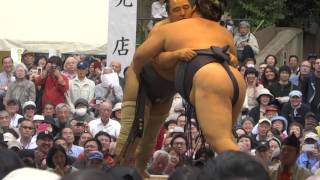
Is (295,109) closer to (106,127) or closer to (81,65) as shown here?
(106,127)

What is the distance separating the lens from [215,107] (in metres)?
5.72

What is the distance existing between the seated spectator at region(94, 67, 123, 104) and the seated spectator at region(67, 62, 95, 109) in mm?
108

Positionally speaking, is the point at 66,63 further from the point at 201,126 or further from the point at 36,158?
the point at 201,126

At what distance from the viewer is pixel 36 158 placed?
798 centimetres

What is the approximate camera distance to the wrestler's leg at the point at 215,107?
225 inches

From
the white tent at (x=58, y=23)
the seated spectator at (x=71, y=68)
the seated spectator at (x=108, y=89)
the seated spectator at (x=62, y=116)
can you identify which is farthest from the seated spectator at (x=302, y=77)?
the white tent at (x=58, y=23)

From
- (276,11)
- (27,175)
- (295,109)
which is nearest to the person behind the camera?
(27,175)

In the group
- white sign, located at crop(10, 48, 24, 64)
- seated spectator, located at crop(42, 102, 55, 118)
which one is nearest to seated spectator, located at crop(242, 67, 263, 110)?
seated spectator, located at crop(42, 102, 55, 118)

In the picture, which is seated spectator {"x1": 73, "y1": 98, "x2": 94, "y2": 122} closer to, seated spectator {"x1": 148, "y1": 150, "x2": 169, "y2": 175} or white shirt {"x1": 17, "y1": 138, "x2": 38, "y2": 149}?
white shirt {"x1": 17, "y1": 138, "x2": 38, "y2": 149}

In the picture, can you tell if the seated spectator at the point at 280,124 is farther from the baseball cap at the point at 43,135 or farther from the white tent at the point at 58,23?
the white tent at the point at 58,23

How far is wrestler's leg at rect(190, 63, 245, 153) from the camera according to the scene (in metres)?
5.71

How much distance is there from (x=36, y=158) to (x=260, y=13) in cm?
780

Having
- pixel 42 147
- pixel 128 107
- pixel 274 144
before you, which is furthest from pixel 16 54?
pixel 128 107

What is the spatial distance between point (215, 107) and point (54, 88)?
17.6 feet
